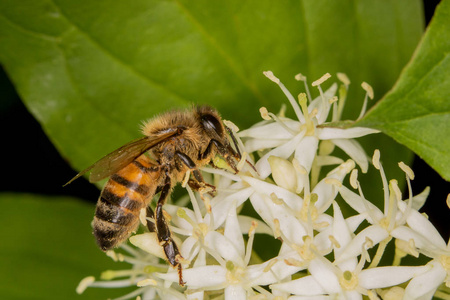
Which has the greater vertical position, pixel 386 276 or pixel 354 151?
pixel 354 151

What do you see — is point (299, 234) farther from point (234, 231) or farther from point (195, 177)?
point (195, 177)

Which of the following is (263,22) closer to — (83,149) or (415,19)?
(415,19)

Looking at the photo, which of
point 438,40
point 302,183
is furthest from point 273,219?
point 438,40

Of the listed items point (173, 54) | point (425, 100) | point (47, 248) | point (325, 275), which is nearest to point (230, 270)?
point (325, 275)

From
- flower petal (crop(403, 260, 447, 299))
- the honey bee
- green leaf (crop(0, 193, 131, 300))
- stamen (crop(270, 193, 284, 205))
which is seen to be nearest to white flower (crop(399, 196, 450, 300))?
flower petal (crop(403, 260, 447, 299))

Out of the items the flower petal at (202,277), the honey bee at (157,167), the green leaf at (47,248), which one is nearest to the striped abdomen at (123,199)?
the honey bee at (157,167)

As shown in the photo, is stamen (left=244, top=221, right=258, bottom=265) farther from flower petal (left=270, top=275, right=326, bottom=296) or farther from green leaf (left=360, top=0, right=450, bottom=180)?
green leaf (left=360, top=0, right=450, bottom=180)
